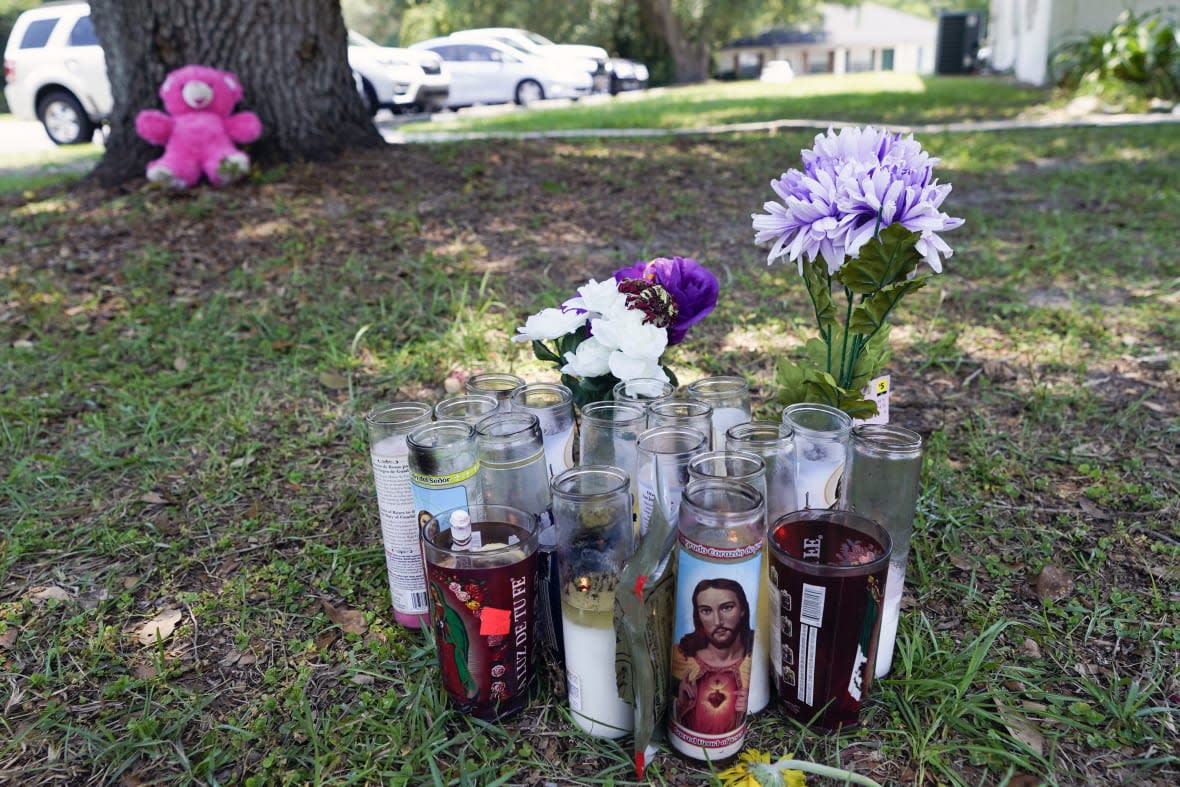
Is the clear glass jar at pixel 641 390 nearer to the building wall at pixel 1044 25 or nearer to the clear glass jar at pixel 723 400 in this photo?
the clear glass jar at pixel 723 400

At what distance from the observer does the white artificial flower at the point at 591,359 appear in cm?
171

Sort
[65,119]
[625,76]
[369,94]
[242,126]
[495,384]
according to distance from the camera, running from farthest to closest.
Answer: [625,76] < [369,94] < [65,119] < [242,126] < [495,384]

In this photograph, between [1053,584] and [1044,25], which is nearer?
[1053,584]

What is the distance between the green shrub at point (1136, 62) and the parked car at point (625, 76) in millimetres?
11338

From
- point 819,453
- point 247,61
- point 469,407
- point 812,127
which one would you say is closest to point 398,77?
point 812,127

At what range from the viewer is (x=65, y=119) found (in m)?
11.1

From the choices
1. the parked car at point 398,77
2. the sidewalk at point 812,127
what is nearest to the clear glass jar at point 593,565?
the sidewalk at point 812,127

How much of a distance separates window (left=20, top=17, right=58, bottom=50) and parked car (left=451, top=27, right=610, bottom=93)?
8.33m

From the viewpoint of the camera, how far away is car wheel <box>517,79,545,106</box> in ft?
54.1

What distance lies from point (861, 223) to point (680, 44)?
25648 mm

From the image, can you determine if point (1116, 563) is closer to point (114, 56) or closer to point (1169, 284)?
point (1169, 284)

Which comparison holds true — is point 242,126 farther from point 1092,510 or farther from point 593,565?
point 1092,510

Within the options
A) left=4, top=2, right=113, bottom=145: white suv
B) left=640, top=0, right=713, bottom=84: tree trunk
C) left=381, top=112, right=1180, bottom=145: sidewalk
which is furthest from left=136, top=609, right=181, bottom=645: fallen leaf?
left=640, top=0, right=713, bottom=84: tree trunk

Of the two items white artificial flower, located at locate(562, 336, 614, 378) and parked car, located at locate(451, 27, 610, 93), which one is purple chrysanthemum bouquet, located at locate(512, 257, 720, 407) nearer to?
white artificial flower, located at locate(562, 336, 614, 378)
